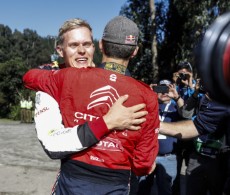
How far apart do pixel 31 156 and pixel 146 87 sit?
23.1 feet

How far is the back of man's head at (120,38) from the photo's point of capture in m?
1.94

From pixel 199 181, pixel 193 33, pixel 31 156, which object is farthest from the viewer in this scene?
pixel 193 33

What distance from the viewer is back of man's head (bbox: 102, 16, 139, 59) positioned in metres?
1.94

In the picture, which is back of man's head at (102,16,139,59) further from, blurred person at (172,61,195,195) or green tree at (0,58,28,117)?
green tree at (0,58,28,117)

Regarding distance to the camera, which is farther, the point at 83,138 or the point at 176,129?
the point at 176,129

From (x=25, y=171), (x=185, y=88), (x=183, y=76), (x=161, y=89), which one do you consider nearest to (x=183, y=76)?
(x=183, y=76)

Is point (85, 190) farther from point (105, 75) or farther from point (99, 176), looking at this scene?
point (105, 75)

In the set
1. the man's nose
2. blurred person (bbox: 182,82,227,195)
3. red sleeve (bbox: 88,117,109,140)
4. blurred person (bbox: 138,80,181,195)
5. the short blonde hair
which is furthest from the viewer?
blurred person (bbox: 138,80,181,195)

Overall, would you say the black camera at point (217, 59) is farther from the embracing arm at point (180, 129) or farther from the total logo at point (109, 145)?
the embracing arm at point (180, 129)

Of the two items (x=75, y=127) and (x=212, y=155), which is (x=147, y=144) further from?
(x=212, y=155)

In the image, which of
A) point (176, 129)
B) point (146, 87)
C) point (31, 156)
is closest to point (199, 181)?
point (176, 129)

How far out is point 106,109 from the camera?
193 centimetres

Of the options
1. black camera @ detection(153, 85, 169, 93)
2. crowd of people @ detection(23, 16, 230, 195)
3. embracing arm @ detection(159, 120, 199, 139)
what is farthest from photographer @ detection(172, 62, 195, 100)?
crowd of people @ detection(23, 16, 230, 195)

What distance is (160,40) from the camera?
2970cm
